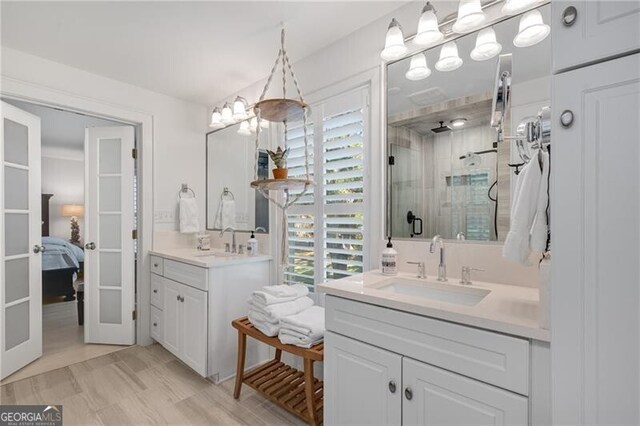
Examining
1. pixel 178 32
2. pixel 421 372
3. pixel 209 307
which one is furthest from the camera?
pixel 209 307

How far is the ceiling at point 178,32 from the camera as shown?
5.58ft

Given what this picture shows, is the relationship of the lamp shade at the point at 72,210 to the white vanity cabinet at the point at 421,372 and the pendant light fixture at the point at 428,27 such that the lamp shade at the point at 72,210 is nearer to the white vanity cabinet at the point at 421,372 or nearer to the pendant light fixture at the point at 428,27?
the white vanity cabinet at the point at 421,372

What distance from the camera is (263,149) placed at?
2.58 meters

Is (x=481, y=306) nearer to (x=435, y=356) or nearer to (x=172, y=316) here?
(x=435, y=356)

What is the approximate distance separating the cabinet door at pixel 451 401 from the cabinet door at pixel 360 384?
0.15 ft

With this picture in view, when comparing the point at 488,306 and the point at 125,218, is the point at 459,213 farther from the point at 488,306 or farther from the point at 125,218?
the point at 125,218

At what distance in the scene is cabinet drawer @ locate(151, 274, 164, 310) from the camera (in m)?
2.59

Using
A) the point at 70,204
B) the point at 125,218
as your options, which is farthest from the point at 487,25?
the point at 70,204

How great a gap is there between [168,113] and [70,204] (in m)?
4.07

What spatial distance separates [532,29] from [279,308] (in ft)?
6.03

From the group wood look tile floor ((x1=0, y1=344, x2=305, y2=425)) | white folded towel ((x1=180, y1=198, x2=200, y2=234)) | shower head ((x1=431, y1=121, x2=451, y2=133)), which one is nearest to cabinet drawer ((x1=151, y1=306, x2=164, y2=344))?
wood look tile floor ((x1=0, y1=344, x2=305, y2=425))

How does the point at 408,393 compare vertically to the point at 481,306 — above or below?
below

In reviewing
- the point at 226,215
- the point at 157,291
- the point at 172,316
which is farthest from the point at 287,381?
the point at 226,215

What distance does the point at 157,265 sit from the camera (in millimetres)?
2676
